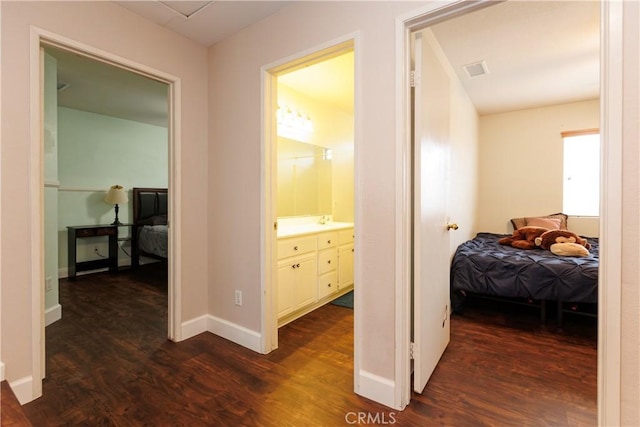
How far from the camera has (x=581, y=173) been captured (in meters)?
4.16

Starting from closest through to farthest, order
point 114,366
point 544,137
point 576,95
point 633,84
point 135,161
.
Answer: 1. point 633,84
2. point 114,366
3. point 576,95
4. point 544,137
5. point 135,161

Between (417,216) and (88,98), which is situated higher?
(88,98)

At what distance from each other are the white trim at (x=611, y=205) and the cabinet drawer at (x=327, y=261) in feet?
6.98

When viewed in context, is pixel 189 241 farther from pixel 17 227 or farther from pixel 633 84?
pixel 633 84

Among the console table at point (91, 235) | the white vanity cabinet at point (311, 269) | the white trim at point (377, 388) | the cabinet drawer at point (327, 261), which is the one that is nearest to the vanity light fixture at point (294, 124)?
the white vanity cabinet at point (311, 269)

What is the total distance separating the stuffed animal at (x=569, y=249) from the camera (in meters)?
2.75

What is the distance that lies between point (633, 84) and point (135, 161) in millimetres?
5880

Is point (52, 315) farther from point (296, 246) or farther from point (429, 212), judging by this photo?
point (429, 212)

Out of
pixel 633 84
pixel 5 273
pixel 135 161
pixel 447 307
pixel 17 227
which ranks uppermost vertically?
pixel 135 161

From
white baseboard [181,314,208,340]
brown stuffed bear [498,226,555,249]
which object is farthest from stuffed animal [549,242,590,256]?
white baseboard [181,314,208,340]

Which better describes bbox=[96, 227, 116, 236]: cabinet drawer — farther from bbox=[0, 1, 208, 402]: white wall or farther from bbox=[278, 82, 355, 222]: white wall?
bbox=[278, 82, 355, 222]: white wall

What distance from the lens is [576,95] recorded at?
151 inches

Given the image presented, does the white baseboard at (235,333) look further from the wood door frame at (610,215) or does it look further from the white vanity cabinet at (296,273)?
the wood door frame at (610,215)

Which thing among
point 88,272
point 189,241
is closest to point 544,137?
point 189,241
